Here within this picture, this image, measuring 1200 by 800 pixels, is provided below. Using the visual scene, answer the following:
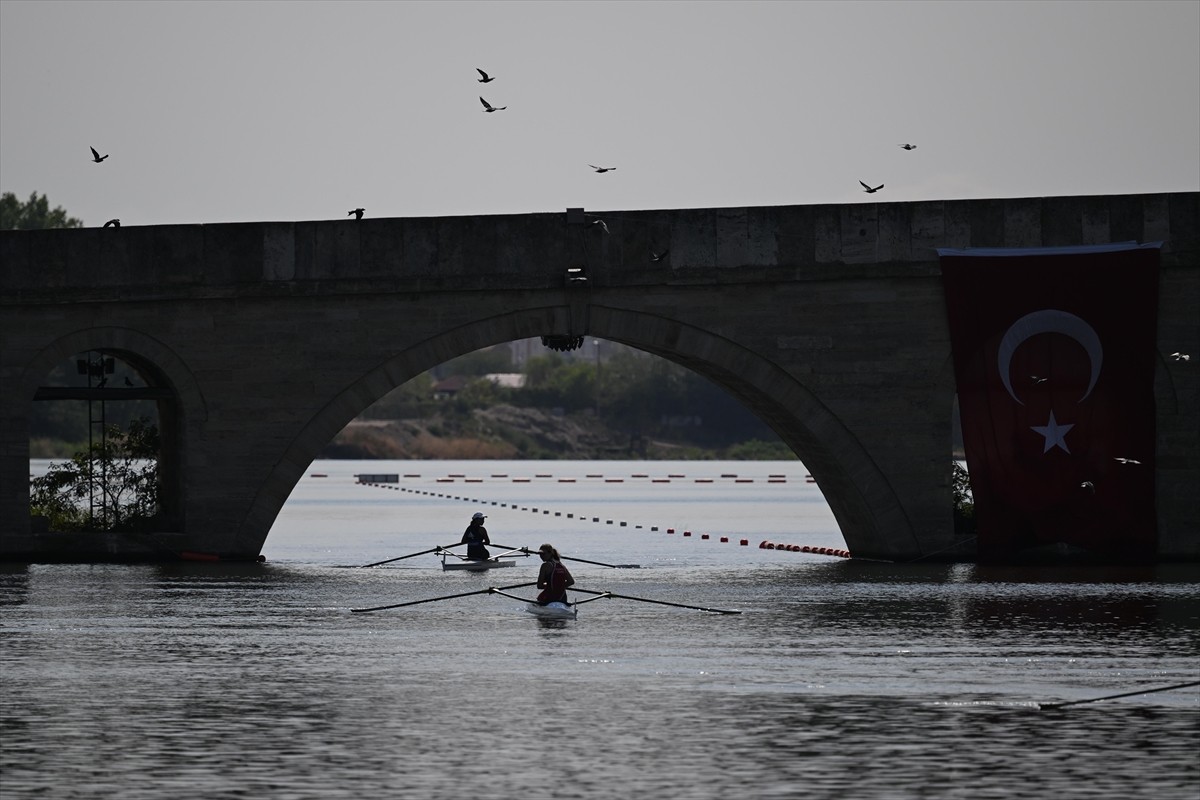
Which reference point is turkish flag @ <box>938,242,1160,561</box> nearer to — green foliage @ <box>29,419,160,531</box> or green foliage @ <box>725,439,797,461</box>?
green foliage @ <box>29,419,160,531</box>

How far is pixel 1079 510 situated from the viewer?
36.8m

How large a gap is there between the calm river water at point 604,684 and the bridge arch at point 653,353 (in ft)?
3.93

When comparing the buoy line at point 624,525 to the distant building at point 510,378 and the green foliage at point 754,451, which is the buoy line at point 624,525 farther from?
the distant building at point 510,378

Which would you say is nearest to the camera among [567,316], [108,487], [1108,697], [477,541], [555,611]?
[1108,697]

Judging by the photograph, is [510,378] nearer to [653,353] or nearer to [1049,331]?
[653,353]

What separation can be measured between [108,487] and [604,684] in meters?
21.8

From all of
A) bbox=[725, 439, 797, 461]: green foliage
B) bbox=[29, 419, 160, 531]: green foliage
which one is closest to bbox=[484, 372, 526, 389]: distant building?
bbox=[725, 439, 797, 461]: green foliage

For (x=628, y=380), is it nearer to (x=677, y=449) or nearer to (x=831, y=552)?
(x=677, y=449)

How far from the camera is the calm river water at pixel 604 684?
15852 millimetres

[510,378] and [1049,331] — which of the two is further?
[510,378]

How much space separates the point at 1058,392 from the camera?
36.9 m

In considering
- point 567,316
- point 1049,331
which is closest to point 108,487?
point 567,316

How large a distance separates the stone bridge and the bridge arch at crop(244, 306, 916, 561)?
4 cm

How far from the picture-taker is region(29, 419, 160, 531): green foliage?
130ft
